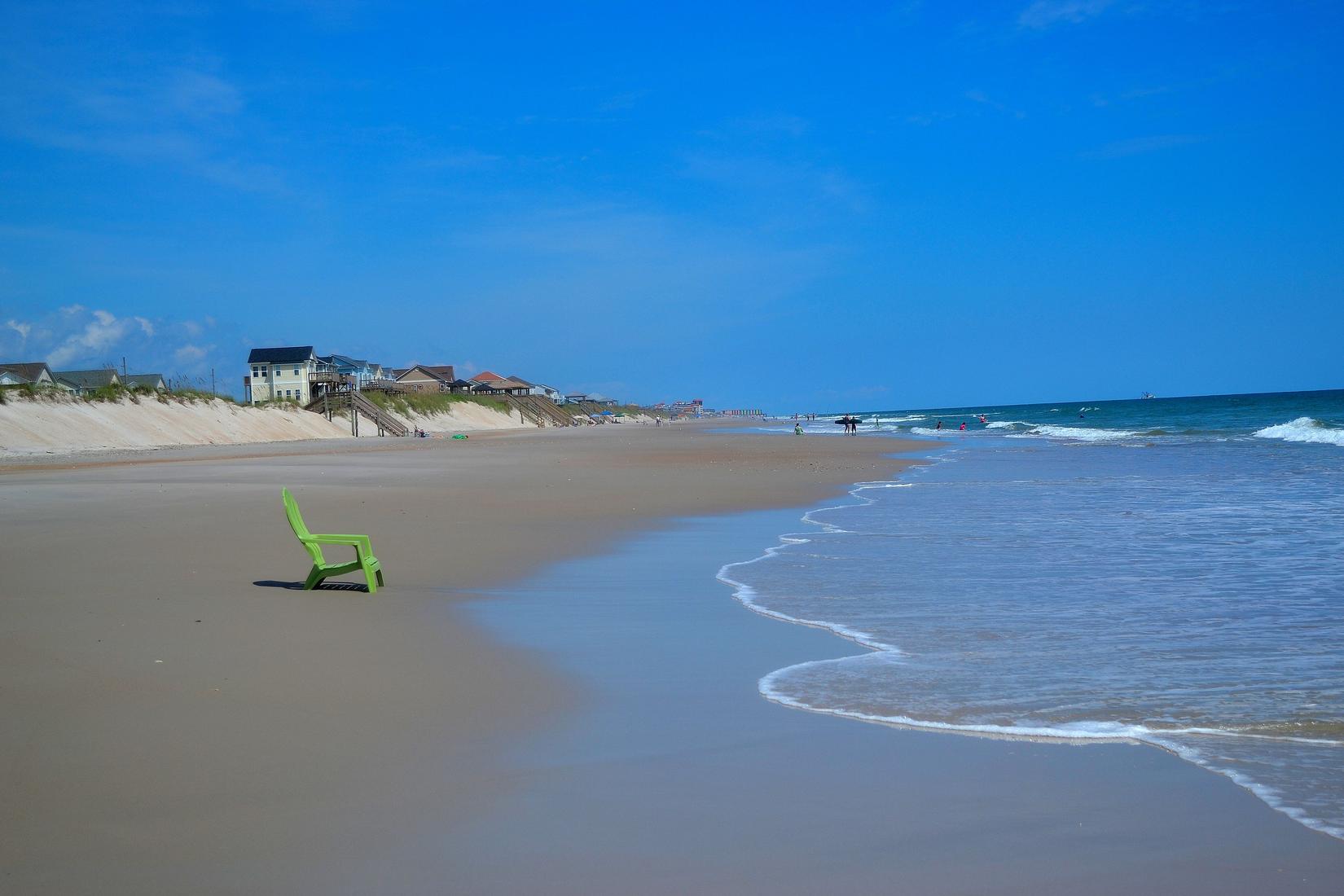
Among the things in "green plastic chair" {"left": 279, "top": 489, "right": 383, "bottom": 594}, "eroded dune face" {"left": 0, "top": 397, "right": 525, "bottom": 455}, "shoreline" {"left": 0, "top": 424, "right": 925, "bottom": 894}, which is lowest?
"shoreline" {"left": 0, "top": 424, "right": 925, "bottom": 894}

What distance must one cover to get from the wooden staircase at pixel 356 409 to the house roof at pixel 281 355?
25.7m

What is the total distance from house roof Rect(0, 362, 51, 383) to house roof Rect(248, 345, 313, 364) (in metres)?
16.2

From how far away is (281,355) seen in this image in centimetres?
9156

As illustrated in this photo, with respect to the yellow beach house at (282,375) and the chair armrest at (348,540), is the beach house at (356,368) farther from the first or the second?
the chair armrest at (348,540)

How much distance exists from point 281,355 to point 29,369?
767 inches

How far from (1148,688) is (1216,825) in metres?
1.85

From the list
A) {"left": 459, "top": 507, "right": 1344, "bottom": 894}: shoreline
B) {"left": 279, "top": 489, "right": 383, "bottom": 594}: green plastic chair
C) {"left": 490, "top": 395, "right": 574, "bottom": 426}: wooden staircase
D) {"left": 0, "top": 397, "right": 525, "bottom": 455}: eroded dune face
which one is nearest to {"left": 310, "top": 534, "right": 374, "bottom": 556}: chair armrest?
{"left": 279, "top": 489, "right": 383, "bottom": 594}: green plastic chair

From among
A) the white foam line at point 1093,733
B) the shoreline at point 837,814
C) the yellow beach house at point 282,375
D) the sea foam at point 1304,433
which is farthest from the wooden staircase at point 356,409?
the shoreline at point 837,814

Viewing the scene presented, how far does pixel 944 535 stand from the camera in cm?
1186

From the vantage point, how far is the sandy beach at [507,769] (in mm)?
3191

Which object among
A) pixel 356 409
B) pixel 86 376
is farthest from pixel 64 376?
pixel 356 409

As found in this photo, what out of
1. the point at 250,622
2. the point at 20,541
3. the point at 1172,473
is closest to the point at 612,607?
the point at 250,622

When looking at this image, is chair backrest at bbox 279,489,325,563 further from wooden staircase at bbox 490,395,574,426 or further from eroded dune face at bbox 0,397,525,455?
wooden staircase at bbox 490,395,574,426

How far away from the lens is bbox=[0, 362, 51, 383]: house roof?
7806 centimetres
